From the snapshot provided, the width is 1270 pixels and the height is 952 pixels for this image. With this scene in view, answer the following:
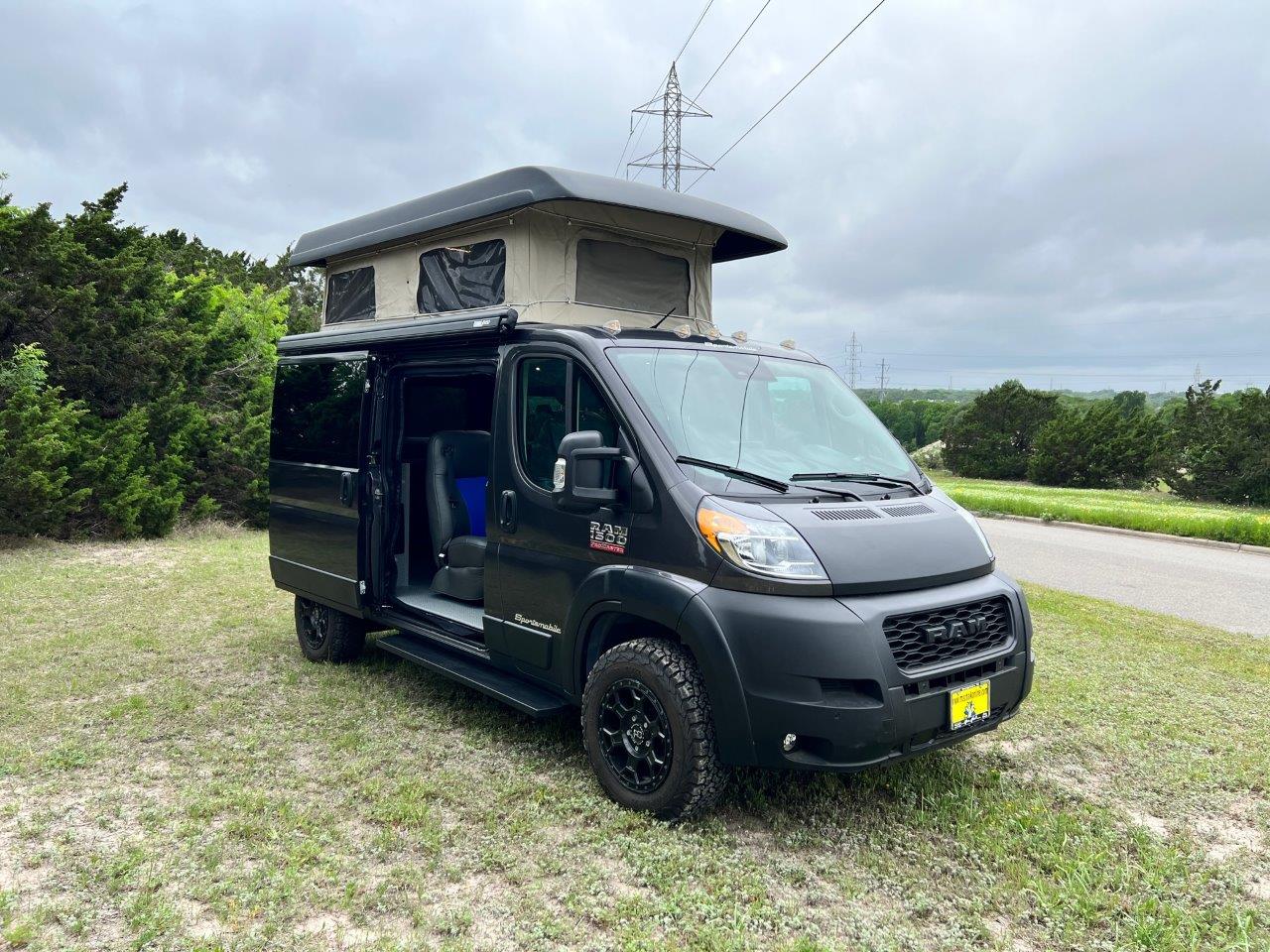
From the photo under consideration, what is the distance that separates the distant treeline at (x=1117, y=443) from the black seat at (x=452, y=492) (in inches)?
471

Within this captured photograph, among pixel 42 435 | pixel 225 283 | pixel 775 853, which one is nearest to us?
pixel 775 853

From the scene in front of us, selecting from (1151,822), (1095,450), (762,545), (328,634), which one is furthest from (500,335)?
(1095,450)

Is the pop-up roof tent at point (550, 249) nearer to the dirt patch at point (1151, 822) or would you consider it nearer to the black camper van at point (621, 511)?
the black camper van at point (621, 511)

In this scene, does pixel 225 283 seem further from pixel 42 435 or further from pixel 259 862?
pixel 259 862

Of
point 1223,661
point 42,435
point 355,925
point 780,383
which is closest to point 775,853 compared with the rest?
point 355,925

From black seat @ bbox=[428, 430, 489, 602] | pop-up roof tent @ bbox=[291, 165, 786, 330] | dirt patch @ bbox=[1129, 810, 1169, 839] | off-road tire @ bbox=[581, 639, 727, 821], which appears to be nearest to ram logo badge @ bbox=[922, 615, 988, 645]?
off-road tire @ bbox=[581, 639, 727, 821]

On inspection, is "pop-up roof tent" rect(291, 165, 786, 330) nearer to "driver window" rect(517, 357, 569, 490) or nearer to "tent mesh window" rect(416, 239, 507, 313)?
"tent mesh window" rect(416, 239, 507, 313)

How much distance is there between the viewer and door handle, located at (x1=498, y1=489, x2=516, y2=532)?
4590 millimetres

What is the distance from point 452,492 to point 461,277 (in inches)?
55.4

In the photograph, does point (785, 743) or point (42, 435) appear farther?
point (42, 435)

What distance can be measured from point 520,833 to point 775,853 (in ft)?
3.41

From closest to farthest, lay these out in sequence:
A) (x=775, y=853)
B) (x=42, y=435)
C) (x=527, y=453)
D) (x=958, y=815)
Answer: (x=775, y=853)
(x=958, y=815)
(x=527, y=453)
(x=42, y=435)

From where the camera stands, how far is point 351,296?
6.87 metres

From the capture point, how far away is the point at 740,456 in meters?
4.06
